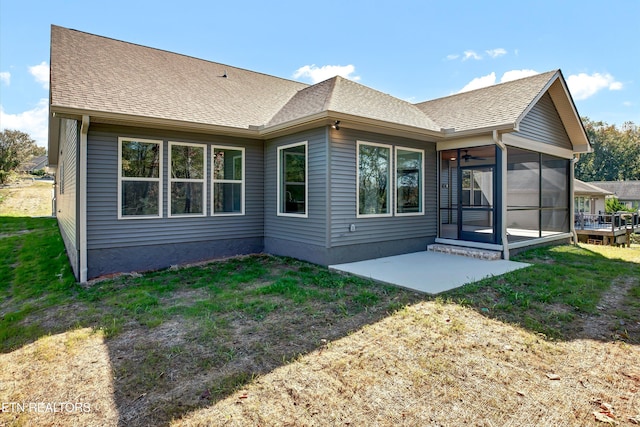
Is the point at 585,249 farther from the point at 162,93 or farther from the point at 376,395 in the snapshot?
the point at 162,93

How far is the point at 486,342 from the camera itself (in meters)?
3.51

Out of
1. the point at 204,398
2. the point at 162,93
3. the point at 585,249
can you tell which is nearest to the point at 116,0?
the point at 162,93

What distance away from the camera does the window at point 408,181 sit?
8023mm

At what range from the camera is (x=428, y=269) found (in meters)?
6.60

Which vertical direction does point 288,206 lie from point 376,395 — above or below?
above

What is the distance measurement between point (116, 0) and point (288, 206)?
25.7 ft

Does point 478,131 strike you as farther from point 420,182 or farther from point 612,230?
point 612,230

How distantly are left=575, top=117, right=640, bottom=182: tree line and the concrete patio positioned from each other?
45565mm

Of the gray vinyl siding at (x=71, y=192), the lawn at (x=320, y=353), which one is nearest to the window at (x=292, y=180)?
the lawn at (x=320, y=353)

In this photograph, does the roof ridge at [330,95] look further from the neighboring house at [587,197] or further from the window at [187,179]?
the neighboring house at [587,197]

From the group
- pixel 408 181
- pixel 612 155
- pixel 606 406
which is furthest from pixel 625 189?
pixel 606 406

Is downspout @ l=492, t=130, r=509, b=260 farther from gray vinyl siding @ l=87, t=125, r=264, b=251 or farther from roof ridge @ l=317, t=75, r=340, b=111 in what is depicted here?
gray vinyl siding @ l=87, t=125, r=264, b=251

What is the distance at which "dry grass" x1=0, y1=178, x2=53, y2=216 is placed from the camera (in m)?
19.8

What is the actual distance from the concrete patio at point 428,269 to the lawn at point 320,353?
14.4 inches
